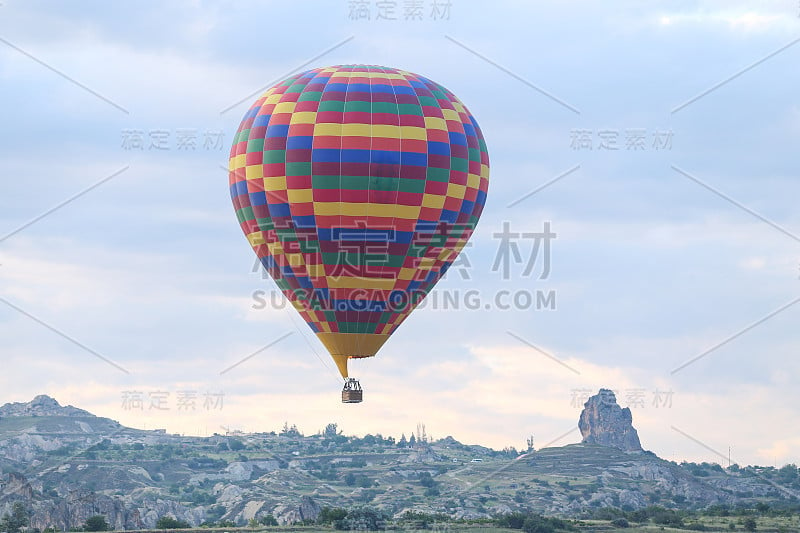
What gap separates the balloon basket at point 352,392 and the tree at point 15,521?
12465 cm

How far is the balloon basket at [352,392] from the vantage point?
65812 millimetres

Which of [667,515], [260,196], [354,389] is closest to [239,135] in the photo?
[260,196]

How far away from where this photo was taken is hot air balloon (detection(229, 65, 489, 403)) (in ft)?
208

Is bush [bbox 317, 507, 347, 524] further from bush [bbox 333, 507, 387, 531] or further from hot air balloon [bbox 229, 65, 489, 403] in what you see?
hot air balloon [bbox 229, 65, 489, 403]

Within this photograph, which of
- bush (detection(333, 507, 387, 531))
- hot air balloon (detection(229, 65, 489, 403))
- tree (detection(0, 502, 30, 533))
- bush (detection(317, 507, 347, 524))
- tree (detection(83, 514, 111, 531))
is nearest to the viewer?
hot air balloon (detection(229, 65, 489, 403))

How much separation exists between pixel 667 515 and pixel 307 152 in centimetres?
13931

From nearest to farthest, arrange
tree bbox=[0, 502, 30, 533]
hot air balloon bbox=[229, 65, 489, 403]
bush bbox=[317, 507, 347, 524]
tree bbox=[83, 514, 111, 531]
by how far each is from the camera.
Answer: hot air balloon bbox=[229, 65, 489, 403]
bush bbox=[317, 507, 347, 524]
tree bbox=[83, 514, 111, 531]
tree bbox=[0, 502, 30, 533]

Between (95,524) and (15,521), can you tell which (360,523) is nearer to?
(95,524)

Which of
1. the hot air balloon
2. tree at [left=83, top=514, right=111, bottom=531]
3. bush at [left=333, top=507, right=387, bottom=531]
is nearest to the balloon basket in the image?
the hot air balloon

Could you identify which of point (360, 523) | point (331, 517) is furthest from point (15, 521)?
point (360, 523)

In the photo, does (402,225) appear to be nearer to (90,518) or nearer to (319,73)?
(319,73)

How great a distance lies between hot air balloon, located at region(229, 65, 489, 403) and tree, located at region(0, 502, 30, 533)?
125 m

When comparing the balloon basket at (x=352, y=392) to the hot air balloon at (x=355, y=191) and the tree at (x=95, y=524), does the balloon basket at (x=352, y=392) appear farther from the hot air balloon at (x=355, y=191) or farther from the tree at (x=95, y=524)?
the tree at (x=95, y=524)

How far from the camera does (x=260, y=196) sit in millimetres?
65875
